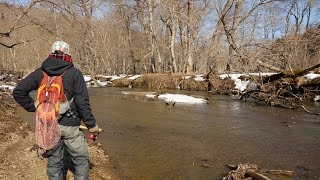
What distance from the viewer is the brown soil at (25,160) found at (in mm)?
5824

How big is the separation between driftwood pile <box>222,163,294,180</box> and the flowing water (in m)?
0.20

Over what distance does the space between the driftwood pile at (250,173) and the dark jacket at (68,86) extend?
3064 mm

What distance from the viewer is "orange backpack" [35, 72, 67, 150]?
4004mm

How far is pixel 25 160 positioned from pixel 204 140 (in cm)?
453

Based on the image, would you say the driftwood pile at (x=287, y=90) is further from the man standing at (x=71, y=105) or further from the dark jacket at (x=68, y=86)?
the dark jacket at (x=68, y=86)

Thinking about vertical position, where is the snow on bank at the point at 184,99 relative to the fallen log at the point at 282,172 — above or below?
above

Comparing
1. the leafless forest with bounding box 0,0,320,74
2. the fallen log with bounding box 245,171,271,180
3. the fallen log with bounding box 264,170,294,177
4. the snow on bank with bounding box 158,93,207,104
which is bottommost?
the fallen log with bounding box 264,170,294,177

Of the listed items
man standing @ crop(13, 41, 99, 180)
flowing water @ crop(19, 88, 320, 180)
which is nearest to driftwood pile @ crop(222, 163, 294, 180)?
flowing water @ crop(19, 88, 320, 180)

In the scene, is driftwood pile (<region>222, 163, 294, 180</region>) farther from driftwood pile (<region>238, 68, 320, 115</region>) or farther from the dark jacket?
driftwood pile (<region>238, 68, 320, 115</region>)

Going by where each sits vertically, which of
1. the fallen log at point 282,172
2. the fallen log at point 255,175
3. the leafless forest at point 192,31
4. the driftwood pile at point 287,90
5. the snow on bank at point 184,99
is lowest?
the fallen log at point 282,172

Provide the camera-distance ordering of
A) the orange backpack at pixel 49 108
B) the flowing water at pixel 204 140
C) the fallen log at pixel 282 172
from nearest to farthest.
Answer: the orange backpack at pixel 49 108, the fallen log at pixel 282 172, the flowing water at pixel 204 140

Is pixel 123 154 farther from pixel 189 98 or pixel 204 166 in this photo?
pixel 189 98

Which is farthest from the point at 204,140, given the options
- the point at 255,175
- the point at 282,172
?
the point at 255,175

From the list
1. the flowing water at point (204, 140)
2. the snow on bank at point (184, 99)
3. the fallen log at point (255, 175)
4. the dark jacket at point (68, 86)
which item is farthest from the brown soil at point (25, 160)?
the snow on bank at point (184, 99)
